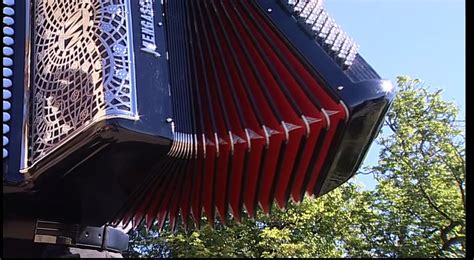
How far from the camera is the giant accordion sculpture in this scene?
1959 mm

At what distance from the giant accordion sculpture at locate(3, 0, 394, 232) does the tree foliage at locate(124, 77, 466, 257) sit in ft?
19.7

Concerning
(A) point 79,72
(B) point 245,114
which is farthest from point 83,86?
(B) point 245,114

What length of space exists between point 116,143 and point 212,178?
0.68m

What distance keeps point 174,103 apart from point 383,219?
26.0 ft

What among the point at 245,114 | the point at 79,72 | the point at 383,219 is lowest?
the point at 383,219

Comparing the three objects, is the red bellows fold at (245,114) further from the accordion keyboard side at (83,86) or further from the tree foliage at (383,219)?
the tree foliage at (383,219)

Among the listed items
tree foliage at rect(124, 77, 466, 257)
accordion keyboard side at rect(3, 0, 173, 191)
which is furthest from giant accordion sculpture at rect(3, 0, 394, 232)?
tree foliage at rect(124, 77, 466, 257)

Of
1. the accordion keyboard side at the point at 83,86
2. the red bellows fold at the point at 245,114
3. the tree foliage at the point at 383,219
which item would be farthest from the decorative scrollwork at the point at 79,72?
the tree foliage at the point at 383,219

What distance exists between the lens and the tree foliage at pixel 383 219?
8789 millimetres

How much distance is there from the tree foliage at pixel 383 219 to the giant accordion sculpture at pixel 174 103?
6.01 metres

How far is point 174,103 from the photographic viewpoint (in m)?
2.14

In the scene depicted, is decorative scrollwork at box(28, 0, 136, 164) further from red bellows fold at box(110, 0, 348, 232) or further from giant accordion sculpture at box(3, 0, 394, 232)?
red bellows fold at box(110, 0, 348, 232)

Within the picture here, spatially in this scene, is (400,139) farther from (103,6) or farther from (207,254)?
(103,6)

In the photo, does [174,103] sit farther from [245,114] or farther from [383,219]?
[383,219]
